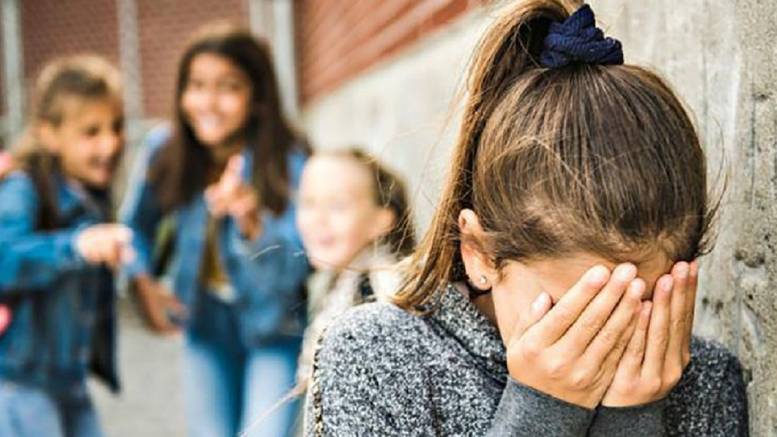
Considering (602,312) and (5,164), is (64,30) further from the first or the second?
(602,312)

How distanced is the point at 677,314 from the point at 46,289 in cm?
285

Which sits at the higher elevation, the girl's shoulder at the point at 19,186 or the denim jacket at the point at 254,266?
the girl's shoulder at the point at 19,186

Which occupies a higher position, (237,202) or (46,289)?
(237,202)

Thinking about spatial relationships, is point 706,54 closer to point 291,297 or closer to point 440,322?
point 440,322

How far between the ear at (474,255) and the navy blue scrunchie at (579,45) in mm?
239

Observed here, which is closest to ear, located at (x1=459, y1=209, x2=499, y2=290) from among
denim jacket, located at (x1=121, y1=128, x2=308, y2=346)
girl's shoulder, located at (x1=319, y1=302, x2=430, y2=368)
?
girl's shoulder, located at (x1=319, y1=302, x2=430, y2=368)

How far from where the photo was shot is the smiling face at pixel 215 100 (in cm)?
434

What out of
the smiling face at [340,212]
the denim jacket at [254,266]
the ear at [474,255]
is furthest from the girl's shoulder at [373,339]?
the denim jacket at [254,266]

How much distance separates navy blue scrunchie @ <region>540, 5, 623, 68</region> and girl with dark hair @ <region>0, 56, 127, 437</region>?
252cm

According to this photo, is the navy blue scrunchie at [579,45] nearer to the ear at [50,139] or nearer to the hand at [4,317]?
the hand at [4,317]

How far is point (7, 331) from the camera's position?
4.08m

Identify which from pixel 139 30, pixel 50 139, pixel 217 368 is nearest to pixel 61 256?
pixel 50 139

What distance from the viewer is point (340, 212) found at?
3631 mm

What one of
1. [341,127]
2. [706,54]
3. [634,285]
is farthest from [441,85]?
[341,127]
